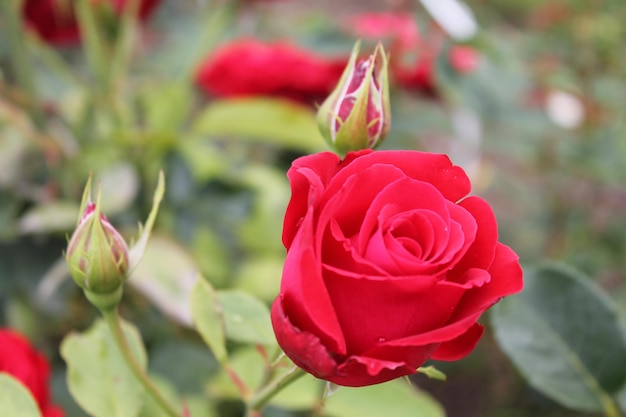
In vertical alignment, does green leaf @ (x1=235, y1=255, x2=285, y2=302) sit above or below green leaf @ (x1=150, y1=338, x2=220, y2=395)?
above

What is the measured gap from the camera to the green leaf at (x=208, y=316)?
1.30 feet

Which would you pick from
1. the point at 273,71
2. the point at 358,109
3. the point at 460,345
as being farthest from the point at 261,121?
the point at 460,345

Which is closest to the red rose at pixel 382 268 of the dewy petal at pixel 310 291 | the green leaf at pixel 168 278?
the dewy petal at pixel 310 291

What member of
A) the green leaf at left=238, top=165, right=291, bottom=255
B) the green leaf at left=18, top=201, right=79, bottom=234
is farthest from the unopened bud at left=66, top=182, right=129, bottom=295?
the green leaf at left=238, top=165, right=291, bottom=255

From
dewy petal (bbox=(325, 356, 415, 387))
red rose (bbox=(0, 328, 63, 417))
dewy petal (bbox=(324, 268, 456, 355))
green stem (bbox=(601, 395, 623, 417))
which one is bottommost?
red rose (bbox=(0, 328, 63, 417))

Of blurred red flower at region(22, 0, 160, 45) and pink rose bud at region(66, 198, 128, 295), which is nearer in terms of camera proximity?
pink rose bud at region(66, 198, 128, 295)

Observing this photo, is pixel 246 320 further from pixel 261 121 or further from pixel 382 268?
pixel 261 121

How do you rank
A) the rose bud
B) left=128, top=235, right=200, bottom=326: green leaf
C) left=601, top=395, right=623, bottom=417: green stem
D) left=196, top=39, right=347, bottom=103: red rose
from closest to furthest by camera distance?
the rose bud
left=601, top=395, right=623, bottom=417: green stem
left=128, top=235, right=200, bottom=326: green leaf
left=196, top=39, right=347, bottom=103: red rose

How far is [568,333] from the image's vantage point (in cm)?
50

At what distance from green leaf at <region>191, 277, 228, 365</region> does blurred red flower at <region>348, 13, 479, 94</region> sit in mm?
535

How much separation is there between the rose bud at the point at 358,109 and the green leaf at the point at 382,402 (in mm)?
239

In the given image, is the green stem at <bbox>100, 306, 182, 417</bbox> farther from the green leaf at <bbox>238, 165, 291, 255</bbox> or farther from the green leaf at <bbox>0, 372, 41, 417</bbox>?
the green leaf at <bbox>238, 165, 291, 255</bbox>

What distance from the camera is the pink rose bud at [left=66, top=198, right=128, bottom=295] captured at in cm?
35

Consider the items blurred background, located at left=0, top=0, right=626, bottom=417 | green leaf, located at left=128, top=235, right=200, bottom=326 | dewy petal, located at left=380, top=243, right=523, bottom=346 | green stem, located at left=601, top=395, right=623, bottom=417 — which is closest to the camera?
dewy petal, located at left=380, top=243, right=523, bottom=346
